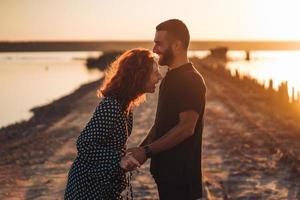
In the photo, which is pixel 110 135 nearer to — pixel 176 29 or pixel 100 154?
pixel 100 154

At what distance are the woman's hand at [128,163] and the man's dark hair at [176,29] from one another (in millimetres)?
939

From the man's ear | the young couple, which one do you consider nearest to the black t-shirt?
the young couple

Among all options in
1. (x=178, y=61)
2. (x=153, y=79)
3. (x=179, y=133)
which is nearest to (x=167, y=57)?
(x=178, y=61)

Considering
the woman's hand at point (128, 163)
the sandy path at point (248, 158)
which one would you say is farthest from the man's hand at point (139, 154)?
the sandy path at point (248, 158)

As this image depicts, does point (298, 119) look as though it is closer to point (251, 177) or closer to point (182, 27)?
point (251, 177)

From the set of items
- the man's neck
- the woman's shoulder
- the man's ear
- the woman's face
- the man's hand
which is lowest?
the man's hand

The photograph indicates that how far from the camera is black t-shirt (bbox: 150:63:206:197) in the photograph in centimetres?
406

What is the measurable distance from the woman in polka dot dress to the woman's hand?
19 millimetres

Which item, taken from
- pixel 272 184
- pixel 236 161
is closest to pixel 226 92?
pixel 236 161

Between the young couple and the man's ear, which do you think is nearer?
the young couple

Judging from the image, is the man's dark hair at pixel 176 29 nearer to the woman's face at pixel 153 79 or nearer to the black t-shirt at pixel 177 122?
the black t-shirt at pixel 177 122

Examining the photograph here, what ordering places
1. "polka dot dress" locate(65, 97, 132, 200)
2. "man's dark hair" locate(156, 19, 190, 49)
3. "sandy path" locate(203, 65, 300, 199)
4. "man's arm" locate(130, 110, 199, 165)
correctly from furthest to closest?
"sandy path" locate(203, 65, 300, 199) < "man's dark hair" locate(156, 19, 190, 49) < "man's arm" locate(130, 110, 199, 165) < "polka dot dress" locate(65, 97, 132, 200)

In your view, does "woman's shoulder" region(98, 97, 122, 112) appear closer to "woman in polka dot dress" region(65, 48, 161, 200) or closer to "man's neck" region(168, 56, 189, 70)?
"woman in polka dot dress" region(65, 48, 161, 200)

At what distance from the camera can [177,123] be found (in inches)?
162
